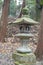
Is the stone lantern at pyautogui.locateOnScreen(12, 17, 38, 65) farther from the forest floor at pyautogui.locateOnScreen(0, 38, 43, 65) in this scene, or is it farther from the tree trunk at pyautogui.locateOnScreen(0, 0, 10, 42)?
the tree trunk at pyautogui.locateOnScreen(0, 0, 10, 42)

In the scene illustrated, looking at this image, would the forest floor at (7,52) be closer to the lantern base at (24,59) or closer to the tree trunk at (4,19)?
the lantern base at (24,59)

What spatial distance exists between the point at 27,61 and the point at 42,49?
3.85 feet

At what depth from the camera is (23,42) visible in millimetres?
9391

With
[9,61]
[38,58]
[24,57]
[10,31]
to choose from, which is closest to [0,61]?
[9,61]

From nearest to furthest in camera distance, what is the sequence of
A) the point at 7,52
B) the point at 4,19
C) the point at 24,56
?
1. the point at 24,56
2. the point at 7,52
3. the point at 4,19

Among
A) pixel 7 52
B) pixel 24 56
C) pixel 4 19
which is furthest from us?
pixel 4 19

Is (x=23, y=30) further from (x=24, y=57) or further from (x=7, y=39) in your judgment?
(x=7, y=39)

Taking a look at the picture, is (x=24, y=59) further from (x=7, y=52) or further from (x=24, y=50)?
(x=7, y=52)

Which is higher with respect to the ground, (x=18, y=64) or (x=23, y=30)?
(x=23, y=30)

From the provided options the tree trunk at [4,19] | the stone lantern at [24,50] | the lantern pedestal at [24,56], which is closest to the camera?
the stone lantern at [24,50]

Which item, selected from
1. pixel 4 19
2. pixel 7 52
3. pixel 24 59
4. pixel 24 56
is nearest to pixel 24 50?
pixel 24 56

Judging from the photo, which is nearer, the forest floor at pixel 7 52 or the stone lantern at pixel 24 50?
the stone lantern at pixel 24 50

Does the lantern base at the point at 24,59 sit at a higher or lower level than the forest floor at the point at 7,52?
higher

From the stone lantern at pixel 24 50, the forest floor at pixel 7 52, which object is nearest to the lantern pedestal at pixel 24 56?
the stone lantern at pixel 24 50
